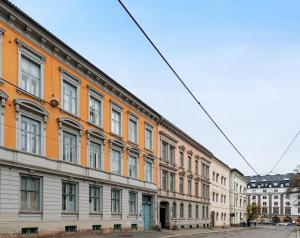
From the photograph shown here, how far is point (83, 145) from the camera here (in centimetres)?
3441

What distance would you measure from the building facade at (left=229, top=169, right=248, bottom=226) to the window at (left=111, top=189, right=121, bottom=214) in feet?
185

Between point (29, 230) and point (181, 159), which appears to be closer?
point (29, 230)

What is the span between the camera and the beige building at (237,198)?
95312 millimetres

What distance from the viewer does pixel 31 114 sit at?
1110 inches

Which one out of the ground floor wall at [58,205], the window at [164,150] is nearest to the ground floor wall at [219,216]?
the window at [164,150]

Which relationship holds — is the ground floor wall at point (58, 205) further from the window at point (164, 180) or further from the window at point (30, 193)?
the window at point (164, 180)

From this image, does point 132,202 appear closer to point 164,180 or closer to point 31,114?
point 164,180

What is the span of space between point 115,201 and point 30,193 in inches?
498

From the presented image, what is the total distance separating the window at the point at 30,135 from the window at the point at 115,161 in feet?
35.5

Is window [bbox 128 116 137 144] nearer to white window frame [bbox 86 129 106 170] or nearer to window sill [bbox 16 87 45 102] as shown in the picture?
white window frame [bbox 86 129 106 170]

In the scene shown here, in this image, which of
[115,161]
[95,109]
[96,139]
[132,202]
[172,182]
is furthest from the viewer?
[172,182]

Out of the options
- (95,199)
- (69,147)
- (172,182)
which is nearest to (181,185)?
(172,182)

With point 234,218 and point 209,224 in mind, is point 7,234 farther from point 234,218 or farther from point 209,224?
point 234,218

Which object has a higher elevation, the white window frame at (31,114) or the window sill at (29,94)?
the window sill at (29,94)
